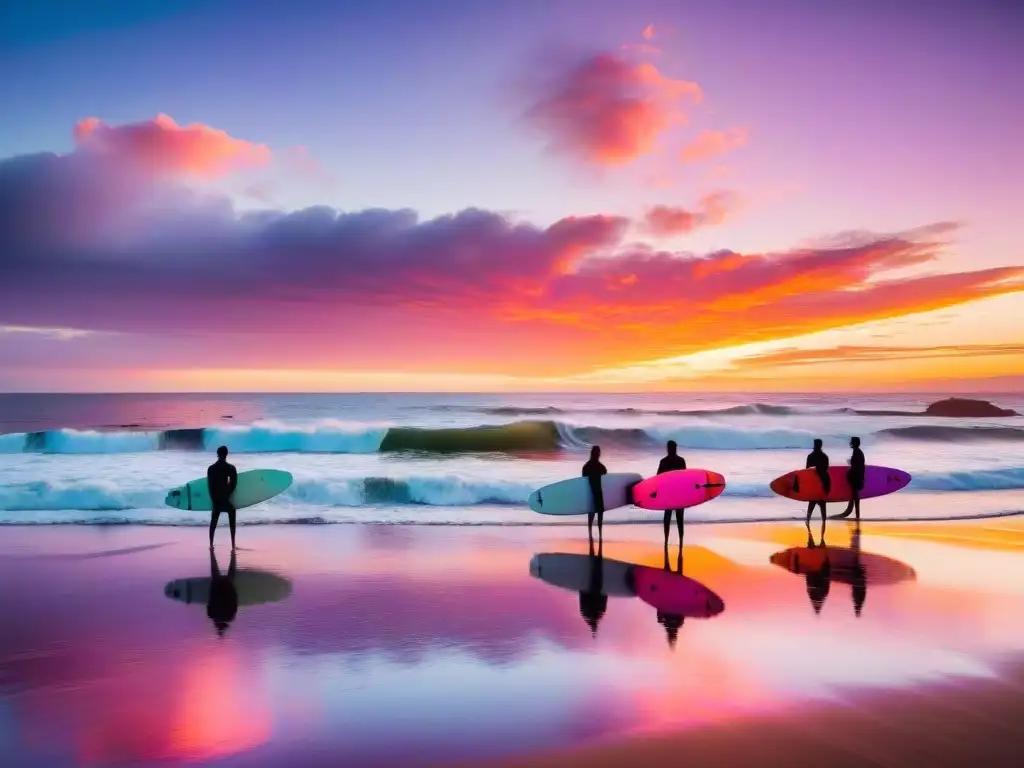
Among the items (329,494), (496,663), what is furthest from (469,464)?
(496,663)

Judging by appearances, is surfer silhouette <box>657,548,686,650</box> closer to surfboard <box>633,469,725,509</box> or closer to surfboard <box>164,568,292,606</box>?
surfboard <box>633,469,725,509</box>

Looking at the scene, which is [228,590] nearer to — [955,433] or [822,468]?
[822,468]

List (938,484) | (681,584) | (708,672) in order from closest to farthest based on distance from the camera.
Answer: (708,672) < (681,584) < (938,484)

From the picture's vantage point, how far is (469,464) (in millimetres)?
24812

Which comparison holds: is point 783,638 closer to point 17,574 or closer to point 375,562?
point 375,562

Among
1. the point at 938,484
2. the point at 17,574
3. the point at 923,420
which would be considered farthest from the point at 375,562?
the point at 923,420

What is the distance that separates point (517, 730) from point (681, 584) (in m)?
4.66

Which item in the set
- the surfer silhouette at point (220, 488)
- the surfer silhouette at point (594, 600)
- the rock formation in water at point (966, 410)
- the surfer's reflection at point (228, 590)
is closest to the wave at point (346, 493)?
the surfer silhouette at point (220, 488)

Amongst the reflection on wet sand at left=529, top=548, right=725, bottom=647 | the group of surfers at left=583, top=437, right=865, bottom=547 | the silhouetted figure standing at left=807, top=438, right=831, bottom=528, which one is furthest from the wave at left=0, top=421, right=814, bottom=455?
the reflection on wet sand at left=529, top=548, right=725, bottom=647

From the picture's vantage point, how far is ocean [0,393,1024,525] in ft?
49.0

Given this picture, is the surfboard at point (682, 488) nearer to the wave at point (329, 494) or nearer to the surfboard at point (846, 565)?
the surfboard at point (846, 565)

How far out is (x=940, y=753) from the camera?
15.7ft

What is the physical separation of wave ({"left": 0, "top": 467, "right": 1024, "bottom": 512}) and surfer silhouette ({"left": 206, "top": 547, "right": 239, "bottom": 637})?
6.06 meters

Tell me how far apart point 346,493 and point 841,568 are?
11.5 metres
